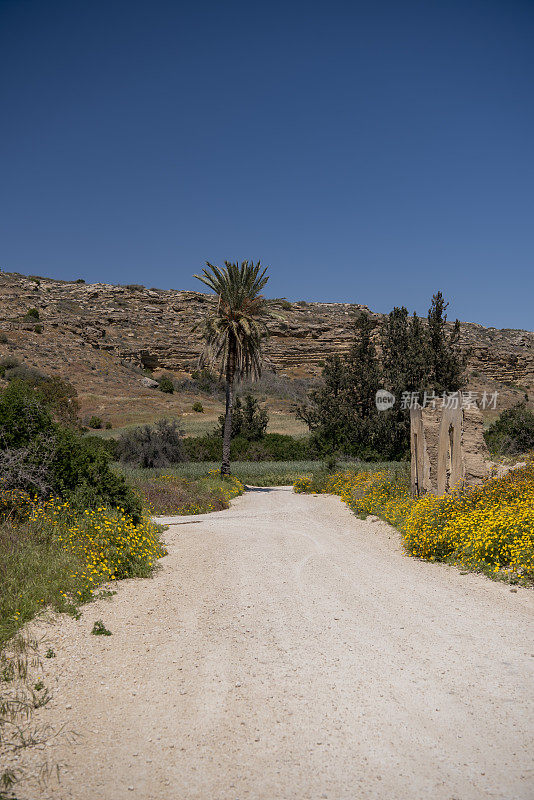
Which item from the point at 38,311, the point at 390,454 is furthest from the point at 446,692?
the point at 38,311

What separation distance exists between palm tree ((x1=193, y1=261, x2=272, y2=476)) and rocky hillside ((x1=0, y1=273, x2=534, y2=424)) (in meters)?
24.6

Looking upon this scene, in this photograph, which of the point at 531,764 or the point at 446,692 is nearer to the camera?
the point at 531,764

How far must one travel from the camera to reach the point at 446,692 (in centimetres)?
369

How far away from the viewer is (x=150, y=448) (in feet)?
79.7

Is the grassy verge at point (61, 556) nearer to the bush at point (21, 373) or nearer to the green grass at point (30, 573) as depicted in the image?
the green grass at point (30, 573)

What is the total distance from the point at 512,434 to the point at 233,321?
1511 cm

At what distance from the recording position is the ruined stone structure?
10.0 metres

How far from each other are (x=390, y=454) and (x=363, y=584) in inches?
785

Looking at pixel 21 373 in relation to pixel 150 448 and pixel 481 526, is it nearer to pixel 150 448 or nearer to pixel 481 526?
pixel 150 448

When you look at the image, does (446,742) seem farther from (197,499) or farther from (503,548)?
(197,499)

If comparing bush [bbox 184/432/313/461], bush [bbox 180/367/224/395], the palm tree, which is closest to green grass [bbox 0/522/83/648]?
the palm tree

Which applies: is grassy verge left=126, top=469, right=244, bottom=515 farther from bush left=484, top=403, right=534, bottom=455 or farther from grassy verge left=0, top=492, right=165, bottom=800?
bush left=484, top=403, right=534, bottom=455

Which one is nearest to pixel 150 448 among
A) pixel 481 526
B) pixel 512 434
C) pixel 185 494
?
pixel 185 494

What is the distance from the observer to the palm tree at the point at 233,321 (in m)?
20.0
